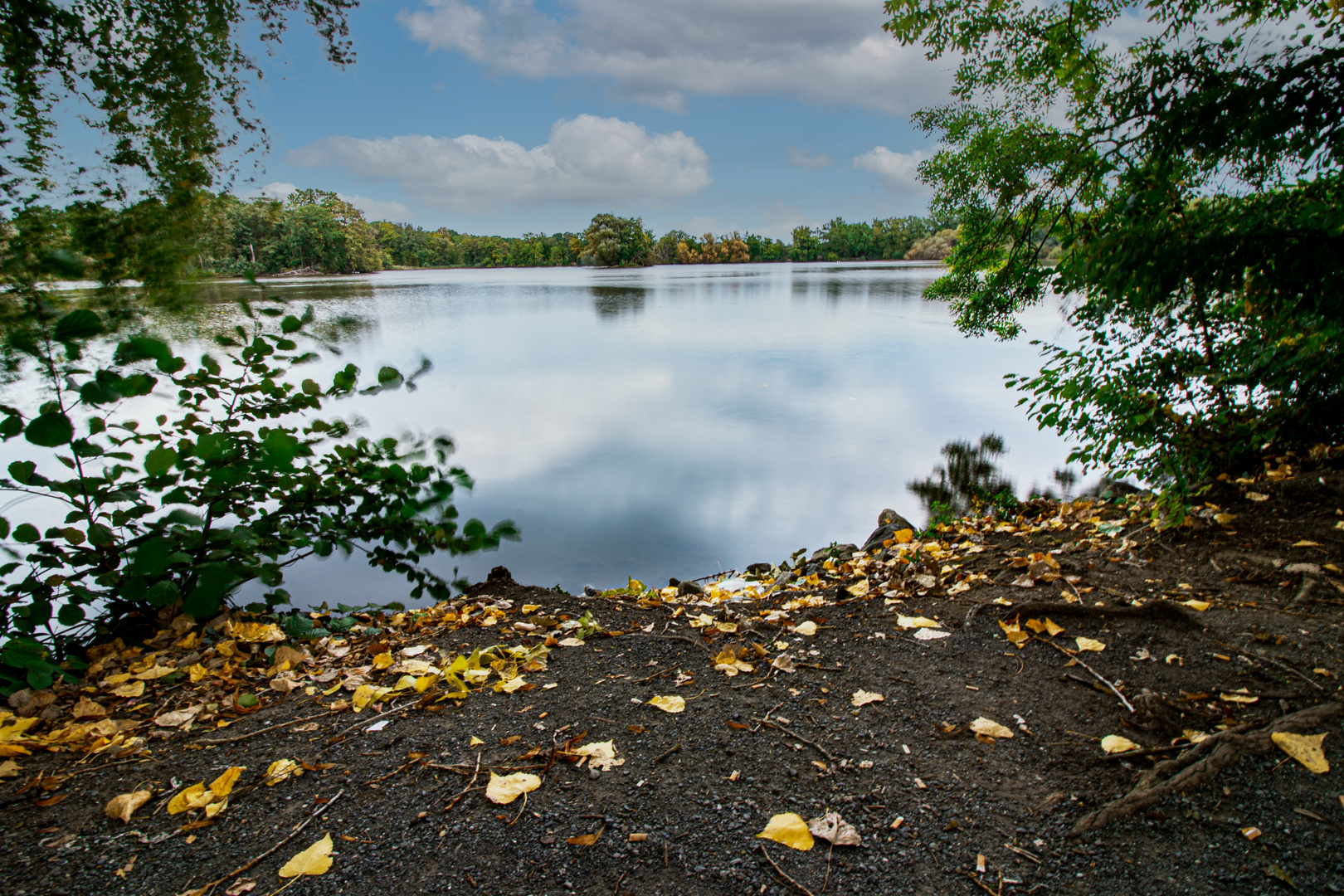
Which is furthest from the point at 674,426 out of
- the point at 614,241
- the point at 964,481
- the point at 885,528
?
the point at 614,241

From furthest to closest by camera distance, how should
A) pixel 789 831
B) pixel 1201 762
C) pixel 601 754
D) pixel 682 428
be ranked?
pixel 682 428
pixel 601 754
pixel 1201 762
pixel 789 831

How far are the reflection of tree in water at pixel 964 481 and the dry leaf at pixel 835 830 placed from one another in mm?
5604

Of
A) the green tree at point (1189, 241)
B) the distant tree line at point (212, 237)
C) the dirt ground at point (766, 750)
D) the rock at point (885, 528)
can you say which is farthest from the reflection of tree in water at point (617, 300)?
the dirt ground at point (766, 750)

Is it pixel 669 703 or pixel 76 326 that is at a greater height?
pixel 76 326

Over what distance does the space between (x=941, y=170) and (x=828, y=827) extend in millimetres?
10127

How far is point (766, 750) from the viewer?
80.7 inches

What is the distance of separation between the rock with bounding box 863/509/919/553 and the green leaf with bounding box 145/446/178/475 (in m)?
4.66

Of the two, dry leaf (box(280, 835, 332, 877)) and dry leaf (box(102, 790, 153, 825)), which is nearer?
dry leaf (box(280, 835, 332, 877))

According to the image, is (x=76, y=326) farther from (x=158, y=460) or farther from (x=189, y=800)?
(x=189, y=800)

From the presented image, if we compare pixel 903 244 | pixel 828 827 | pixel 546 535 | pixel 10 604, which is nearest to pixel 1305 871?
pixel 828 827

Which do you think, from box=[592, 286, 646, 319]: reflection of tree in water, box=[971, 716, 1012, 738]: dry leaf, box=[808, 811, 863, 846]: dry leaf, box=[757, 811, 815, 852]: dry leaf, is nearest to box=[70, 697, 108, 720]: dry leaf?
box=[757, 811, 815, 852]: dry leaf

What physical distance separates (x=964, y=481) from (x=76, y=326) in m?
8.70

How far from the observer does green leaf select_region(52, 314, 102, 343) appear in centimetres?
216

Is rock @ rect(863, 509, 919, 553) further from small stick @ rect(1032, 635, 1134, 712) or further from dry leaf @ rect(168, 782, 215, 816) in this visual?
dry leaf @ rect(168, 782, 215, 816)
